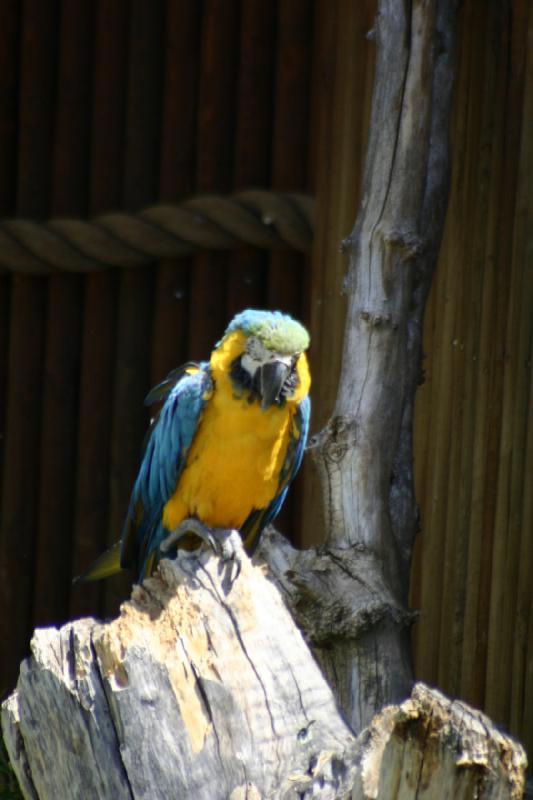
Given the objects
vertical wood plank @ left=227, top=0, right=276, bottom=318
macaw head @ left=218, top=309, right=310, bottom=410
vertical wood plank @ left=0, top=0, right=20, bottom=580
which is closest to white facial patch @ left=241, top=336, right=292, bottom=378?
macaw head @ left=218, top=309, right=310, bottom=410

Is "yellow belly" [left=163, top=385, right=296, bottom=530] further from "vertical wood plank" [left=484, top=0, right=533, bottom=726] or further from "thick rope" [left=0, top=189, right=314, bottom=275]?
"thick rope" [left=0, top=189, right=314, bottom=275]

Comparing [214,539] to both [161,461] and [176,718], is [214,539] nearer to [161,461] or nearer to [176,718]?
[161,461]

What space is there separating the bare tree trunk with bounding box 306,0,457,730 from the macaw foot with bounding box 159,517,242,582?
1.10 ft

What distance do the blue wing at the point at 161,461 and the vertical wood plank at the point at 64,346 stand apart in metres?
1.81

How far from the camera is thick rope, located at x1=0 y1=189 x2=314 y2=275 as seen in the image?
5.00 meters

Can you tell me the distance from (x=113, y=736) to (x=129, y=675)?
0.12 metres

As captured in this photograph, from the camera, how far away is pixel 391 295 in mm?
3729

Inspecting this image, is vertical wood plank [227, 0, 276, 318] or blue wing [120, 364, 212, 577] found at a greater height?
vertical wood plank [227, 0, 276, 318]

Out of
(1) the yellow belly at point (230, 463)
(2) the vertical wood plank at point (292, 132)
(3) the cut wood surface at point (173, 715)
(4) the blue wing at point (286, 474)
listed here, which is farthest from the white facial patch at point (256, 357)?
(2) the vertical wood plank at point (292, 132)

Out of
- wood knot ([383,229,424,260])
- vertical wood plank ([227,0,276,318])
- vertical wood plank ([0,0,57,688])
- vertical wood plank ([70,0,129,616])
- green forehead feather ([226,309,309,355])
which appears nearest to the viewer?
green forehead feather ([226,309,309,355])

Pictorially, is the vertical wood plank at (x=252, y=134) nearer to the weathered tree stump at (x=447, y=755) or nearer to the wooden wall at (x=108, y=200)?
the wooden wall at (x=108, y=200)

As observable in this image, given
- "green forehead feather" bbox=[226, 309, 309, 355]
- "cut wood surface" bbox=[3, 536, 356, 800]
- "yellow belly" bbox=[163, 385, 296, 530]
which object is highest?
"green forehead feather" bbox=[226, 309, 309, 355]

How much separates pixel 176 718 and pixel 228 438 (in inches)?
54.9

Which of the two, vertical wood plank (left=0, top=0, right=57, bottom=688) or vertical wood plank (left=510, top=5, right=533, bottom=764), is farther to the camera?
vertical wood plank (left=0, top=0, right=57, bottom=688)
